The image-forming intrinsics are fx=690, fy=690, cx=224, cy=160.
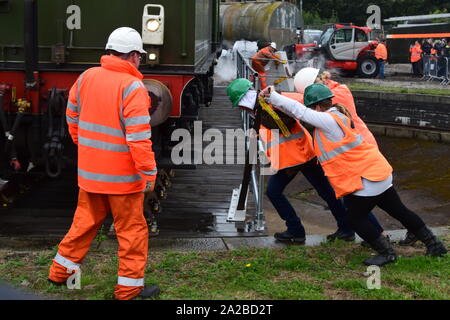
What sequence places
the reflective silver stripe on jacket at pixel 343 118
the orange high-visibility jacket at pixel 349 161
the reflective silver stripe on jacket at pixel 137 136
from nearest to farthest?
1. the reflective silver stripe on jacket at pixel 137 136
2. the orange high-visibility jacket at pixel 349 161
3. the reflective silver stripe on jacket at pixel 343 118

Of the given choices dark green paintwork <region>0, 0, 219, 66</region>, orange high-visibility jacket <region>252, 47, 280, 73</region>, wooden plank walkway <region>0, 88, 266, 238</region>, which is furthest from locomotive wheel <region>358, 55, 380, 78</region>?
dark green paintwork <region>0, 0, 219, 66</region>

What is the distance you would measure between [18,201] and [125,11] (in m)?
2.77

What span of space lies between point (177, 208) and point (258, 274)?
9.63 feet

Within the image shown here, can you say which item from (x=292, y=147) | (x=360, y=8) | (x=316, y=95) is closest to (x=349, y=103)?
(x=292, y=147)

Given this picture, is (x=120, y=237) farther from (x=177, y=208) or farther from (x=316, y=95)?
(x=177, y=208)

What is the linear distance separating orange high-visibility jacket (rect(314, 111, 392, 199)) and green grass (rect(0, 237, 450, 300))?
2.30 ft

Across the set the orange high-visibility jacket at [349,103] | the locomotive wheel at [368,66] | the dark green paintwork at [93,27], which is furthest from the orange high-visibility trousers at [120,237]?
the locomotive wheel at [368,66]

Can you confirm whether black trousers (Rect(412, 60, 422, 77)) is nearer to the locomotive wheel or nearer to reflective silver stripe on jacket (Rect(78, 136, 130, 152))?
the locomotive wheel

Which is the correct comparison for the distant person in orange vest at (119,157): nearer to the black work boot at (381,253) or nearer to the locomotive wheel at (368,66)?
the black work boot at (381,253)

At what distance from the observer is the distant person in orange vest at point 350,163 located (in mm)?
5449

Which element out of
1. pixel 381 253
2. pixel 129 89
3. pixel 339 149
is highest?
pixel 129 89

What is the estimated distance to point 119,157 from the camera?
470 cm

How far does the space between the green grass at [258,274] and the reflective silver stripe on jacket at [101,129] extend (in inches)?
44.6

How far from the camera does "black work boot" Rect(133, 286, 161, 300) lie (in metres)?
4.75
